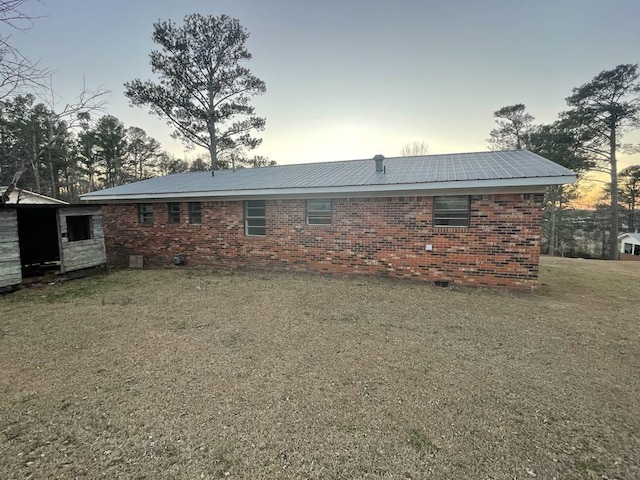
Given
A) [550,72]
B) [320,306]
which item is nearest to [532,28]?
[550,72]

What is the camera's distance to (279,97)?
16.1 m

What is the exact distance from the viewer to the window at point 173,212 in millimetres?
10602

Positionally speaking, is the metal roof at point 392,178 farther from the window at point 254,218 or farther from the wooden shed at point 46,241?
the wooden shed at point 46,241

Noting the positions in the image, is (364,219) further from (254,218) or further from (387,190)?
(254,218)

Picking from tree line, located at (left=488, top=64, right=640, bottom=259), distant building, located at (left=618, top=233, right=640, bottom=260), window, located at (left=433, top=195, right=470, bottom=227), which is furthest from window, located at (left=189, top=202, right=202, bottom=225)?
distant building, located at (left=618, top=233, right=640, bottom=260)

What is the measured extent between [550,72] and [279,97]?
12582 mm

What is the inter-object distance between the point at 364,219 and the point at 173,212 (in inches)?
287

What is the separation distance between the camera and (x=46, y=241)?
33.7 ft

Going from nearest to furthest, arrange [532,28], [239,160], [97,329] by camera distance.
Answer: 1. [97,329]
2. [532,28]
3. [239,160]

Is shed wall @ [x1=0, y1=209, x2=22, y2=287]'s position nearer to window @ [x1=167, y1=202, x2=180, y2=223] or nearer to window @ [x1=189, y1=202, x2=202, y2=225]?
window @ [x1=167, y1=202, x2=180, y2=223]

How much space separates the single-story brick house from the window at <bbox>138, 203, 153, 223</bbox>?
0.04 metres

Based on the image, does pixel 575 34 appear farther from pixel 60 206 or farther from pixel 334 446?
pixel 60 206

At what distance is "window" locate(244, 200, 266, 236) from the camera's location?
30.9 feet

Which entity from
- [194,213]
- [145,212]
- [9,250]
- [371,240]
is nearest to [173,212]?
[194,213]
